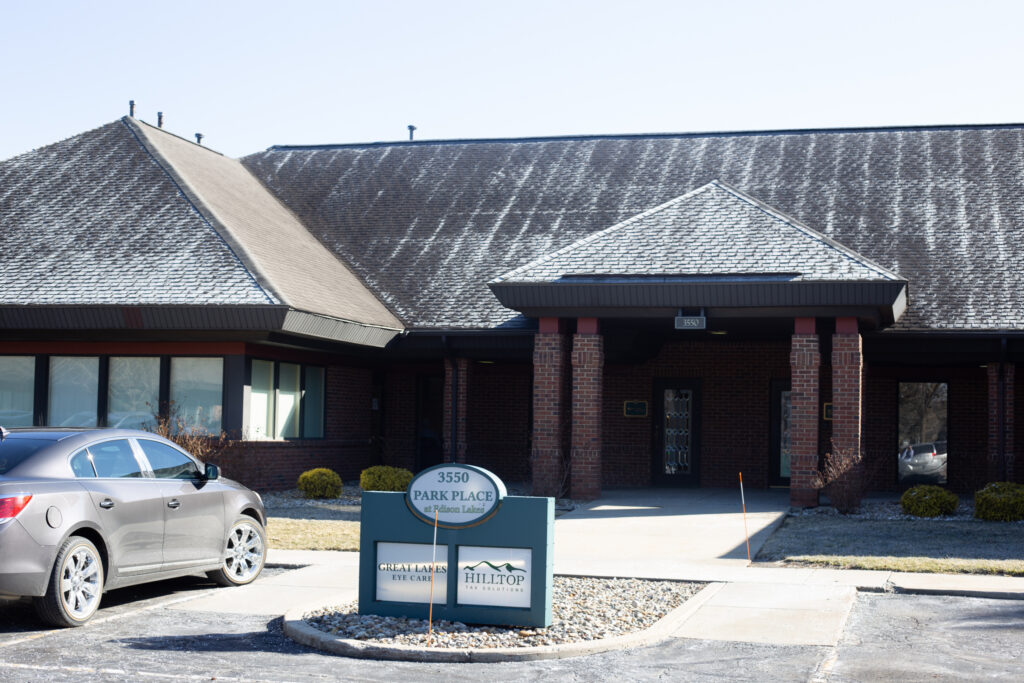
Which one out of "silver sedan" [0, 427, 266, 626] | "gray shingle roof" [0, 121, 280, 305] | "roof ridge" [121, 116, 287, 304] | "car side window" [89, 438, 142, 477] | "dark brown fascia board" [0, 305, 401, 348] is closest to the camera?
"silver sedan" [0, 427, 266, 626]

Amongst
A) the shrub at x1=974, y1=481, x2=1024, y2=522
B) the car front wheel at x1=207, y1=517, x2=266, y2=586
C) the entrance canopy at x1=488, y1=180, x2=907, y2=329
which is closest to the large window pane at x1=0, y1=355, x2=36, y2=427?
the entrance canopy at x1=488, y1=180, x2=907, y2=329

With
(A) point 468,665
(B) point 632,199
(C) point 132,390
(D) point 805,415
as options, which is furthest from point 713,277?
(A) point 468,665

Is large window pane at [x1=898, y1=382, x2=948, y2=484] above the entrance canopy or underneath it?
underneath

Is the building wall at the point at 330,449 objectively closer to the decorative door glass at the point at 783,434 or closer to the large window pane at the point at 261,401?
the large window pane at the point at 261,401

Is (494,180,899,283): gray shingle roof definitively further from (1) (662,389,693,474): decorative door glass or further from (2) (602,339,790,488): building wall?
(1) (662,389,693,474): decorative door glass

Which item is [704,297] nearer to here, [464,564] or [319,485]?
[319,485]

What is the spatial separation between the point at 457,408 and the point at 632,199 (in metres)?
6.26

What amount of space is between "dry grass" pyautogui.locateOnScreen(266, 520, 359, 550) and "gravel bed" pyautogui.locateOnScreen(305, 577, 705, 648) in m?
4.01

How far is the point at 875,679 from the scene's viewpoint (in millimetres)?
7570

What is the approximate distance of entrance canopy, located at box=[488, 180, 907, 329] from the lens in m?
18.0

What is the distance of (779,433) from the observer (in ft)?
78.2

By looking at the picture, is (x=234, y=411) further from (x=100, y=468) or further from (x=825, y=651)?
(x=825, y=651)

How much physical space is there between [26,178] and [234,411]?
8322 millimetres

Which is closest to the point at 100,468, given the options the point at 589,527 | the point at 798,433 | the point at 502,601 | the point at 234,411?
the point at 502,601
